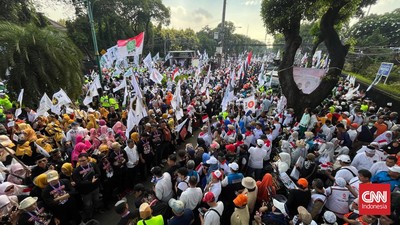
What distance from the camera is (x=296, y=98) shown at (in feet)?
34.2

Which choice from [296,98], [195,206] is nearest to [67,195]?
[195,206]

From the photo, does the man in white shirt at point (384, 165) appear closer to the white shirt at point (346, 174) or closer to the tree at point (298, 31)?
the white shirt at point (346, 174)

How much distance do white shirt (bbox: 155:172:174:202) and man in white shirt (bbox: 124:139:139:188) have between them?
69.8 inches

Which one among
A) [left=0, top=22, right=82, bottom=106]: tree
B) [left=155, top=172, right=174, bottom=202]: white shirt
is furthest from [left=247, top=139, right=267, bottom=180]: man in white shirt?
[left=0, top=22, right=82, bottom=106]: tree

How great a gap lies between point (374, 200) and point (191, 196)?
8.41 ft

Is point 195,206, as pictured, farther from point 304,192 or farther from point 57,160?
point 57,160

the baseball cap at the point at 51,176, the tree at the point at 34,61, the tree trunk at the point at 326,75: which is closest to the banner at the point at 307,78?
the tree trunk at the point at 326,75

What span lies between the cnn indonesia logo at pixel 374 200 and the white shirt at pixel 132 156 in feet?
16.0

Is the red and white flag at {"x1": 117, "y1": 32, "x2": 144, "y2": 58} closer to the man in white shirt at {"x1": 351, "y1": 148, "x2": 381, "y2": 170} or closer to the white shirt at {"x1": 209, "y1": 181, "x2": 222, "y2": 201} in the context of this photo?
the white shirt at {"x1": 209, "y1": 181, "x2": 222, "y2": 201}

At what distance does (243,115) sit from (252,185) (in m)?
5.10

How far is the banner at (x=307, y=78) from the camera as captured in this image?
941 cm

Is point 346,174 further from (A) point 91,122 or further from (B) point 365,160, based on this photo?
(A) point 91,122

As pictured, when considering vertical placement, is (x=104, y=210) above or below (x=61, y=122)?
below

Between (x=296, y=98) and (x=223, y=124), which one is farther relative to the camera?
(x=296, y=98)
